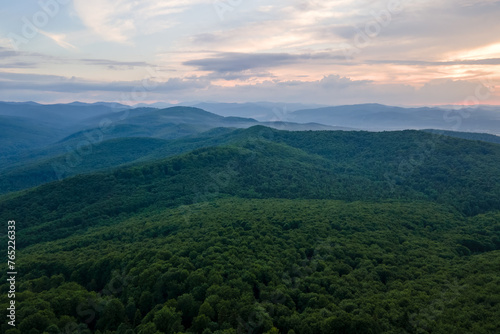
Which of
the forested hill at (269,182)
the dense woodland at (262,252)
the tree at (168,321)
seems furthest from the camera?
the forested hill at (269,182)

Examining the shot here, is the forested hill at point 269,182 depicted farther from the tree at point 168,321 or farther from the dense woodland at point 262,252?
the tree at point 168,321

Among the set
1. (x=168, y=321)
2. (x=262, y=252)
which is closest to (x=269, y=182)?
(x=262, y=252)

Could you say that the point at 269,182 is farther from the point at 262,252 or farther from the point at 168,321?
the point at 168,321

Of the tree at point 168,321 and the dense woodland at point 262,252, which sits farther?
the dense woodland at point 262,252

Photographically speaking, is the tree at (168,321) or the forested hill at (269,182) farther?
the forested hill at (269,182)

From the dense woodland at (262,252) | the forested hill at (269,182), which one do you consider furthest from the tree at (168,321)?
the forested hill at (269,182)

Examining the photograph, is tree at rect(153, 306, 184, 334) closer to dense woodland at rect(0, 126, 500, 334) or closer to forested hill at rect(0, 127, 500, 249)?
dense woodland at rect(0, 126, 500, 334)

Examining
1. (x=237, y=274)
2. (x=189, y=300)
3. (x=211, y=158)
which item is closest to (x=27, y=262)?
(x=189, y=300)

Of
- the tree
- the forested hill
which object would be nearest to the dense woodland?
the tree

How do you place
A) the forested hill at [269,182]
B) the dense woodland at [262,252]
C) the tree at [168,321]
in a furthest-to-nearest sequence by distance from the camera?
the forested hill at [269,182], the dense woodland at [262,252], the tree at [168,321]
